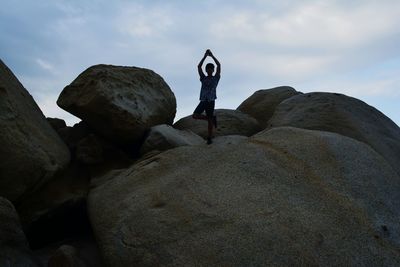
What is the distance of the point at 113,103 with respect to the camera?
11.6 meters

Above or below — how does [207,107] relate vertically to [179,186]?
above

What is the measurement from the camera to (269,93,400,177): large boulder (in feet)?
40.2

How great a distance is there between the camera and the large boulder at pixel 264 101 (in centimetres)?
1666

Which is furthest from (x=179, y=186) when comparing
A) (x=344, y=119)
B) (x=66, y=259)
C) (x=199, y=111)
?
(x=344, y=119)

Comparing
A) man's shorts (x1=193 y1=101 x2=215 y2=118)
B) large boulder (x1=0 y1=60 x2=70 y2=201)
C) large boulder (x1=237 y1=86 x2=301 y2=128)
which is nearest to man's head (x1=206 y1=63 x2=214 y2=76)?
man's shorts (x1=193 y1=101 x2=215 y2=118)

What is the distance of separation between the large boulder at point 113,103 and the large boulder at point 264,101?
181 inches

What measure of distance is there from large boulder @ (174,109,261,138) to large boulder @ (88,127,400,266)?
3.76 meters

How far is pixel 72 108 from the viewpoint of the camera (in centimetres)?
1207

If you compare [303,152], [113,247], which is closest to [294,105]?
[303,152]

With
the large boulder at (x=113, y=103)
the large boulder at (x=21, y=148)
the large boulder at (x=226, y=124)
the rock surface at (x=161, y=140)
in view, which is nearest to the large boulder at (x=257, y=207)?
the rock surface at (x=161, y=140)

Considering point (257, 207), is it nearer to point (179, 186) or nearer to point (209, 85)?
point (179, 186)

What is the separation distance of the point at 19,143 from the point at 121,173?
243 centimetres

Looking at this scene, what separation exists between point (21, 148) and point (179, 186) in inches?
130

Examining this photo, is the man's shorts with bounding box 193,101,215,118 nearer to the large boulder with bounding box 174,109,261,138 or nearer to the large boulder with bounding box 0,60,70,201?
the large boulder with bounding box 174,109,261,138
